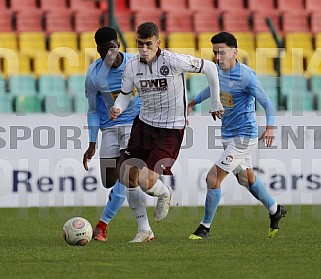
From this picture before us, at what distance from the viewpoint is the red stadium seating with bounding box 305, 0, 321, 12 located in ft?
65.2

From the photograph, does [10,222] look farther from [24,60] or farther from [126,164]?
[24,60]

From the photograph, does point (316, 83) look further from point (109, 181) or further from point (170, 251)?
point (170, 251)

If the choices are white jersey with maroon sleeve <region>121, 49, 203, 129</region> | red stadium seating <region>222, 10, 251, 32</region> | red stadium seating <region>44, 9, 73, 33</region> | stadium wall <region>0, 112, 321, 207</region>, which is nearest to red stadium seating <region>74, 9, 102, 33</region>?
red stadium seating <region>44, 9, 73, 33</region>

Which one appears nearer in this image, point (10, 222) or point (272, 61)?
point (10, 222)

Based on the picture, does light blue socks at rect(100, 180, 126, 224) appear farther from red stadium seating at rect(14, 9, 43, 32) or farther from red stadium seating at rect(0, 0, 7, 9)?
red stadium seating at rect(0, 0, 7, 9)

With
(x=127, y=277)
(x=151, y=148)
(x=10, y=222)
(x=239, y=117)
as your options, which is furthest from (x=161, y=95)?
(x=10, y=222)

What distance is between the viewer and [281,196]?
14117 millimetres

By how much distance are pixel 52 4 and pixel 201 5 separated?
316 cm

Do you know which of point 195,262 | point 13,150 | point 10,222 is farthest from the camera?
point 13,150

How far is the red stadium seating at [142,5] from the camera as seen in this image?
19.1 metres

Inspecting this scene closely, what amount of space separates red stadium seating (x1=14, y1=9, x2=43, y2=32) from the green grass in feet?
19.8

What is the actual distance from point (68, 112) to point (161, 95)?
4.96 meters

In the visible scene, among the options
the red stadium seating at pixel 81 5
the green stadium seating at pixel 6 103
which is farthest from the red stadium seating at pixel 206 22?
the green stadium seating at pixel 6 103

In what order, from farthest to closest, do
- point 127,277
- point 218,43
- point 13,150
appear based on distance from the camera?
point 13,150, point 218,43, point 127,277
